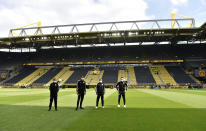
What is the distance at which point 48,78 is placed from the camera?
52219 millimetres

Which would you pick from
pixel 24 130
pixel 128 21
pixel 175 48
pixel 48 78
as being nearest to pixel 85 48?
pixel 48 78

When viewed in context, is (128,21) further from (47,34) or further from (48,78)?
(48,78)

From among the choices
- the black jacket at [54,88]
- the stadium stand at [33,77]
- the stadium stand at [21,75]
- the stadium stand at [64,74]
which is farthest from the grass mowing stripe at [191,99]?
the stadium stand at [21,75]

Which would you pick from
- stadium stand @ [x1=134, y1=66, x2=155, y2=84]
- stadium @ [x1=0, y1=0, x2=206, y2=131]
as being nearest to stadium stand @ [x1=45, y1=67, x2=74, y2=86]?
stadium @ [x1=0, y1=0, x2=206, y2=131]

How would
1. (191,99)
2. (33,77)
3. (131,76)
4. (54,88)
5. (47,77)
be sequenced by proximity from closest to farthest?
(54,88)
(191,99)
(131,76)
(47,77)
(33,77)

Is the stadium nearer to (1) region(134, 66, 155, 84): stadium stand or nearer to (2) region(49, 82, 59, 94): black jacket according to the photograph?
(1) region(134, 66, 155, 84): stadium stand

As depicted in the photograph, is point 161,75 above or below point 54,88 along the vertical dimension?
above

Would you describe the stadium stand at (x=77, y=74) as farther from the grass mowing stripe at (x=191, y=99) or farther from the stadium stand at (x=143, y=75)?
the grass mowing stripe at (x=191, y=99)

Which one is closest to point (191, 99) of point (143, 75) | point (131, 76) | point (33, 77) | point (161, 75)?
point (131, 76)

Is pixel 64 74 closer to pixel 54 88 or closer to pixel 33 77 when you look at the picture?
pixel 33 77

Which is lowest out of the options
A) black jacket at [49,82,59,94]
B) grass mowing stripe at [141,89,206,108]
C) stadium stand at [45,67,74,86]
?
grass mowing stripe at [141,89,206,108]

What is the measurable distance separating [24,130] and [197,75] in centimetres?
5391

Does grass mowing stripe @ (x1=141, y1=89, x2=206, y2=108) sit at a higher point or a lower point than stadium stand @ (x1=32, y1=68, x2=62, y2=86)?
lower

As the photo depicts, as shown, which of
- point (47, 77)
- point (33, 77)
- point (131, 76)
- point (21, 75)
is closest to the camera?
point (131, 76)
